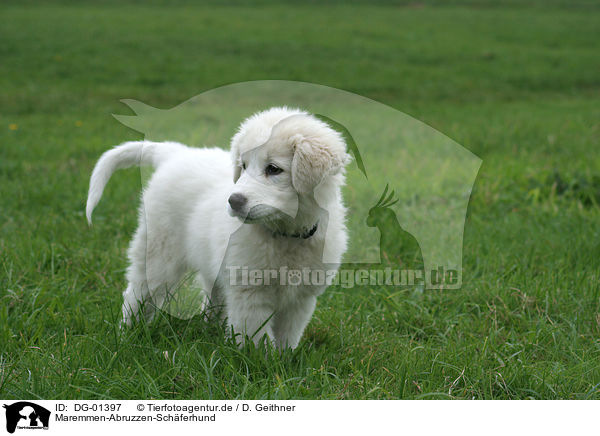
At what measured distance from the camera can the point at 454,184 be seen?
549 cm

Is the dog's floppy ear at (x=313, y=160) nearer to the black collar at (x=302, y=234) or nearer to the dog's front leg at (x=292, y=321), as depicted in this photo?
the black collar at (x=302, y=234)

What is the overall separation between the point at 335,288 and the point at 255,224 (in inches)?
45.6

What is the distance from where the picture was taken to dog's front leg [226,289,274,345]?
281 centimetres

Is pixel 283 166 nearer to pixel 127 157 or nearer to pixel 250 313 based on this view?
pixel 250 313

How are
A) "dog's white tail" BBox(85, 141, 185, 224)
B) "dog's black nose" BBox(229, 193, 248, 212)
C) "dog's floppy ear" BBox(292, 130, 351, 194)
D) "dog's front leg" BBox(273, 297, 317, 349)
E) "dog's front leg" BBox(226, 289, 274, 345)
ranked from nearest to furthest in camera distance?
"dog's black nose" BBox(229, 193, 248, 212) → "dog's floppy ear" BBox(292, 130, 351, 194) → "dog's front leg" BBox(226, 289, 274, 345) → "dog's front leg" BBox(273, 297, 317, 349) → "dog's white tail" BBox(85, 141, 185, 224)

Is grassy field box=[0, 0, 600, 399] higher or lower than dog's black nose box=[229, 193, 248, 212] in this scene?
lower

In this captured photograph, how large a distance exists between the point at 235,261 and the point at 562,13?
20.1 m
